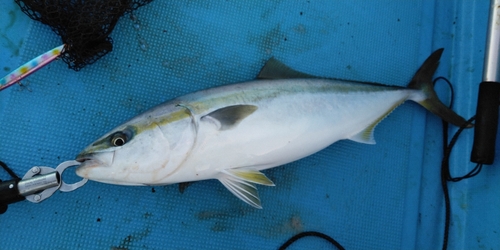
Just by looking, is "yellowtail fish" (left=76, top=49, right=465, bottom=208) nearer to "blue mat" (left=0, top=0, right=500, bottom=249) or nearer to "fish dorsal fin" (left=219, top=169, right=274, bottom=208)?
"fish dorsal fin" (left=219, top=169, right=274, bottom=208)

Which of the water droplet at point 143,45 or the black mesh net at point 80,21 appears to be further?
the water droplet at point 143,45

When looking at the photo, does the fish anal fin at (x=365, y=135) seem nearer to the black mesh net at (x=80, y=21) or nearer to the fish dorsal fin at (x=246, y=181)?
the fish dorsal fin at (x=246, y=181)

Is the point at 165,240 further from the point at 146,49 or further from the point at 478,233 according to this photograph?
the point at 478,233

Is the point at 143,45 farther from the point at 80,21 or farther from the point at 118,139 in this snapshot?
the point at 118,139

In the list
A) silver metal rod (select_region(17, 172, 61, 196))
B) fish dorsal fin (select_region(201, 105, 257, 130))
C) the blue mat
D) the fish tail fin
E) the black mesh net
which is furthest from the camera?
the fish tail fin

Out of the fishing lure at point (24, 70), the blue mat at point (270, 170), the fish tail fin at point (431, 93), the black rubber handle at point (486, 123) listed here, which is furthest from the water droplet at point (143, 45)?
the black rubber handle at point (486, 123)

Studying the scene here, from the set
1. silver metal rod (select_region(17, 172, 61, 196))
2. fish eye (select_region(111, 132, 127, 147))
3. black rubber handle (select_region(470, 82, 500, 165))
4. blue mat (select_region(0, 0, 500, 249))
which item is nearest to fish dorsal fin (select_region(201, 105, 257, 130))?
fish eye (select_region(111, 132, 127, 147))

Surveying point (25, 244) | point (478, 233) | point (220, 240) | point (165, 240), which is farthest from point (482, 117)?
point (25, 244)
